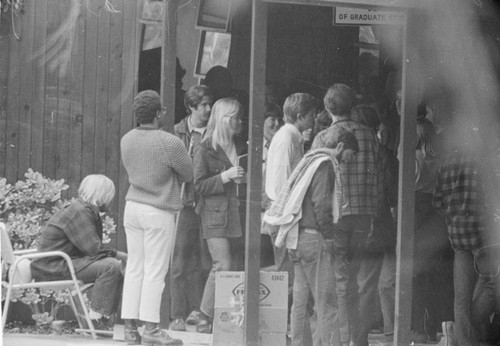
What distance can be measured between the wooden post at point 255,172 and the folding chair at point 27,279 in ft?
3.50

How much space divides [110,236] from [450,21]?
2.85 m

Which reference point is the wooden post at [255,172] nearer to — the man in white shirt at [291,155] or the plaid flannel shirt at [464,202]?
the man in white shirt at [291,155]

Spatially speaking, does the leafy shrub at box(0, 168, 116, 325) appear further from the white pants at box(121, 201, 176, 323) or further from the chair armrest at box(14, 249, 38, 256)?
the white pants at box(121, 201, 176, 323)

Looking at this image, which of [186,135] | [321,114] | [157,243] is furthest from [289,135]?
[157,243]

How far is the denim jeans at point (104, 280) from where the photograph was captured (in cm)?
658

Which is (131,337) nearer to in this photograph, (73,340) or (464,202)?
(73,340)

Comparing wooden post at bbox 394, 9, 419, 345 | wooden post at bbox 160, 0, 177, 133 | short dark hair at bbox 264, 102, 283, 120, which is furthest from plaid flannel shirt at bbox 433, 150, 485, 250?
wooden post at bbox 160, 0, 177, 133

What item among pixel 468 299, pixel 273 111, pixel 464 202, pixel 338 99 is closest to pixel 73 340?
pixel 273 111

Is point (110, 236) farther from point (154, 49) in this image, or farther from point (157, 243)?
point (154, 49)

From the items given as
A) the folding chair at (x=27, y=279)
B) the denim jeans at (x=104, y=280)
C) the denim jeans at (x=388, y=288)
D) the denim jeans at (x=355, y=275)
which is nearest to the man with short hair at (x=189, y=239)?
the denim jeans at (x=104, y=280)

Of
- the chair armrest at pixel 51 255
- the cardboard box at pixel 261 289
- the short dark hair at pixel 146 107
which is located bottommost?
the cardboard box at pixel 261 289

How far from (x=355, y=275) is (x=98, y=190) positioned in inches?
74.1

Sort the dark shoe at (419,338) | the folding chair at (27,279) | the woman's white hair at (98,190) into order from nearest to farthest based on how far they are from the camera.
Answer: the folding chair at (27,279)
the woman's white hair at (98,190)
the dark shoe at (419,338)

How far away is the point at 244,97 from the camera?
22.1ft
